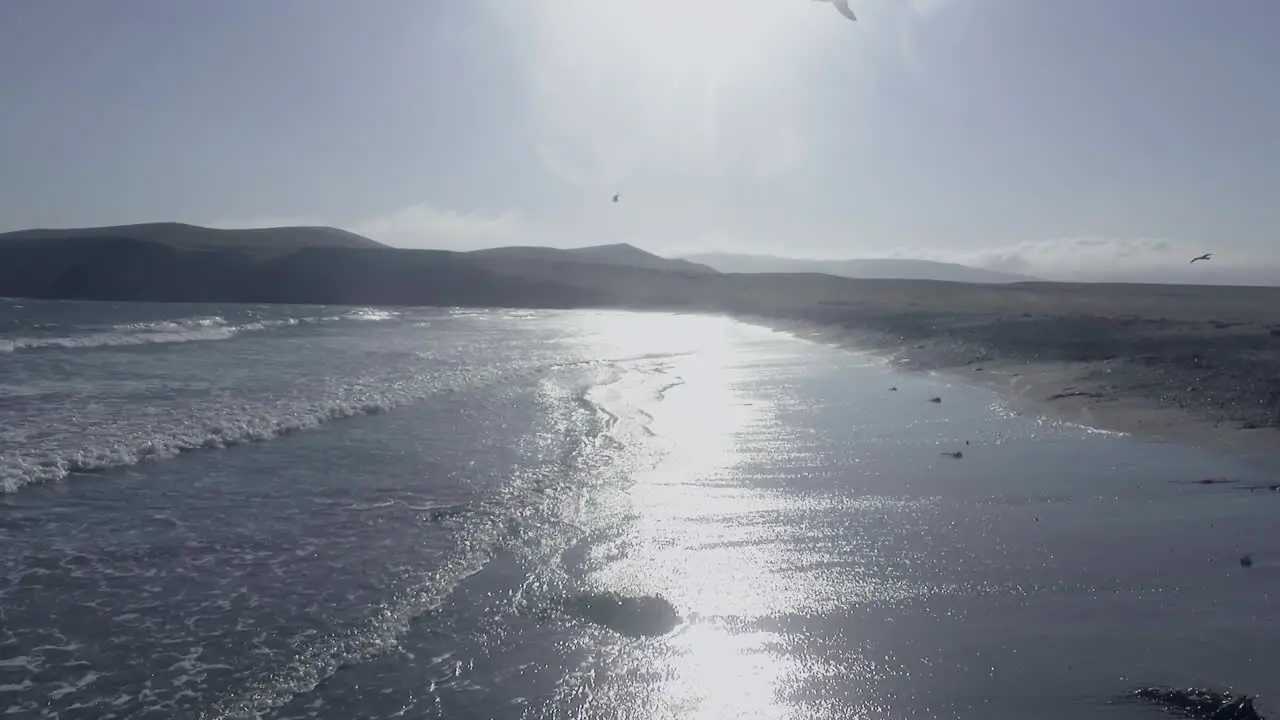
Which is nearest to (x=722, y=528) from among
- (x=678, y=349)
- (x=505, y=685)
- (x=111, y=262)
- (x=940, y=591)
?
(x=940, y=591)

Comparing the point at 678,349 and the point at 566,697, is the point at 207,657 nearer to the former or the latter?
the point at 566,697

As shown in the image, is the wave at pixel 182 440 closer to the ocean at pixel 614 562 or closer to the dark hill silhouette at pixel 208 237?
the ocean at pixel 614 562

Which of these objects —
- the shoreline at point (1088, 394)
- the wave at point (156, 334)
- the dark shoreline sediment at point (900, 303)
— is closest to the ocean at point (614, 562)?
the shoreline at point (1088, 394)

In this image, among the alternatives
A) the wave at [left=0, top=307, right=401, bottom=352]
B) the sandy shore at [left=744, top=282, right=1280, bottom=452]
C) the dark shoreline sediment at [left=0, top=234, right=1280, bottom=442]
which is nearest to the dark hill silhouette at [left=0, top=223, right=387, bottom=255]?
the dark shoreline sediment at [left=0, top=234, right=1280, bottom=442]

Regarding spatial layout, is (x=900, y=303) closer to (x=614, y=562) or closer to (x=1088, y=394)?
(x=1088, y=394)

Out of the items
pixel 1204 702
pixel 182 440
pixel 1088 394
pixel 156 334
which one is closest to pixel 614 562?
pixel 1204 702

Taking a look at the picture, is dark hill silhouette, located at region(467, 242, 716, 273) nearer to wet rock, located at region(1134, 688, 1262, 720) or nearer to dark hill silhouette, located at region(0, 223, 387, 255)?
dark hill silhouette, located at region(0, 223, 387, 255)
